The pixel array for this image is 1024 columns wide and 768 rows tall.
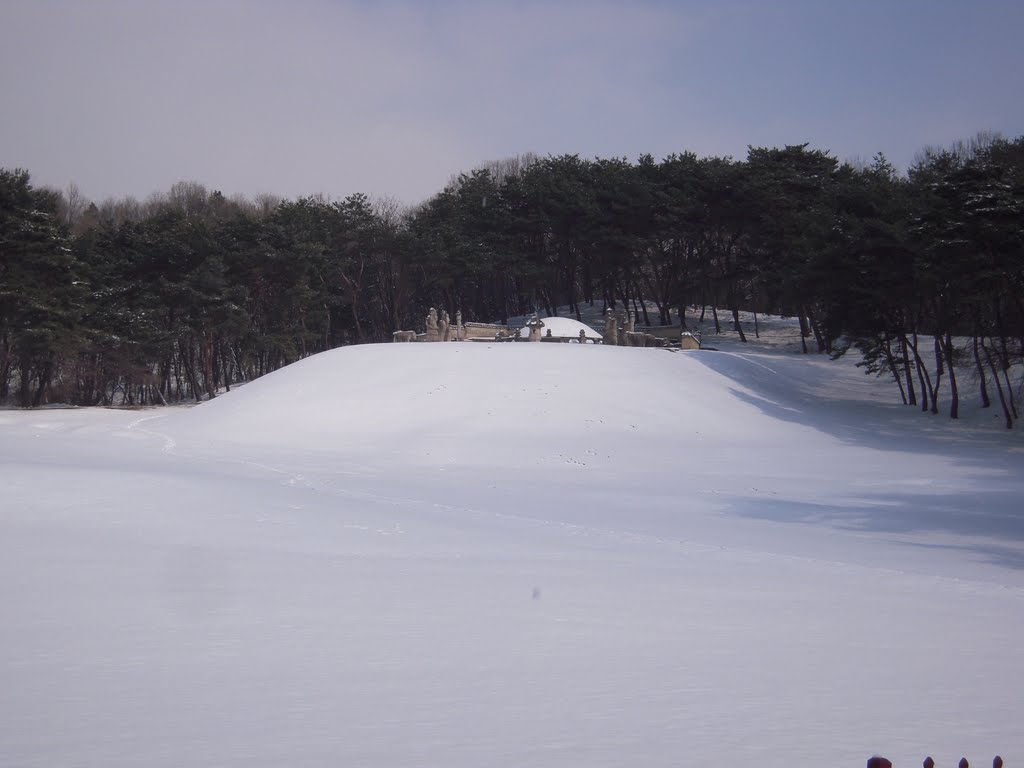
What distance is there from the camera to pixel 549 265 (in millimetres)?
61156

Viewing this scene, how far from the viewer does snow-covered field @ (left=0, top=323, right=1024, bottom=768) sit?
20.1 ft

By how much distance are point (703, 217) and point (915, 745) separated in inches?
1934

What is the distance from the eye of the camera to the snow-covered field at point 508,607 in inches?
241

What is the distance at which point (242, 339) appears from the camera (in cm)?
4994

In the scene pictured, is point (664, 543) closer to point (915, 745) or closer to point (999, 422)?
point (915, 745)

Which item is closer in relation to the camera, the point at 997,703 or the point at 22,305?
the point at 997,703

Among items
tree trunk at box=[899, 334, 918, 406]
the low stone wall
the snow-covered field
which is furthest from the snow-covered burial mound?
tree trunk at box=[899, 334, 918, 406]

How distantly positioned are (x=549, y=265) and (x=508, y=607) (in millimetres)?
52851

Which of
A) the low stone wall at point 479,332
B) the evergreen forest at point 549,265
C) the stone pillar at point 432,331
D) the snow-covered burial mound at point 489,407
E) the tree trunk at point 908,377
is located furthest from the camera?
the low stone wall at point 479,332

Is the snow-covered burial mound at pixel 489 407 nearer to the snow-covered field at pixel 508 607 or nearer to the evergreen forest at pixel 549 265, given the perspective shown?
the snow-covered field at pixel 508 607

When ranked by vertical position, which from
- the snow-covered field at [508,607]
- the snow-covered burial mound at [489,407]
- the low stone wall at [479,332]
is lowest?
the snow-covered field at [508,607]

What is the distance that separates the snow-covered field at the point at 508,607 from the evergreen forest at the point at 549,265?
1053 centimetres

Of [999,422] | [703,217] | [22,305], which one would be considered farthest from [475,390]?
[703,217]

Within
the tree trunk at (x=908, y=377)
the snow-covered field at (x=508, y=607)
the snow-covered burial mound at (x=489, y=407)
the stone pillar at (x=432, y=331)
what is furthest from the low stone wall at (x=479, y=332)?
the tree trunk at (x=908, y=377)
